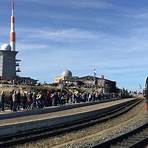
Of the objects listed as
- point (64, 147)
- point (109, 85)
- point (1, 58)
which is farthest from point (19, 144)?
point (1, 58)

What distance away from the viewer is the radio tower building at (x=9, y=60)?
140 metres

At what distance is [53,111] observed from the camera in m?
42.9

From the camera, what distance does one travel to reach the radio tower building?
139750mm

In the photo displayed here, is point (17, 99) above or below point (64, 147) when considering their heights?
above

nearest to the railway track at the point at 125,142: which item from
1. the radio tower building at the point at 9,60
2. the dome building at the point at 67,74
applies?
the radio tower building at the point at 9,60

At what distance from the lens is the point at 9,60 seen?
156375mm

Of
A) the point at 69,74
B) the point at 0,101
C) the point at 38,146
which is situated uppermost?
the point at 69,74

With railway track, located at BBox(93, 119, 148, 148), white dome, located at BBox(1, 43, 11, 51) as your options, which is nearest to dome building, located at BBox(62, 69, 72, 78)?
white dome, located at BBox(1, 43, 11, 51)

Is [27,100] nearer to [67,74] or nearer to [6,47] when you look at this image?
[6,47]

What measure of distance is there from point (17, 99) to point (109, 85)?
309 feet

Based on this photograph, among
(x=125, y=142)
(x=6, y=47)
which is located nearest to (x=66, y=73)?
(x=6, y=47)

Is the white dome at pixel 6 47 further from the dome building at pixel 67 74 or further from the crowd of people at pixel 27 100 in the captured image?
the crowd of people at pixel 27 100

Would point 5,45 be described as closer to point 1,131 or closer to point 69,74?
point 69,74

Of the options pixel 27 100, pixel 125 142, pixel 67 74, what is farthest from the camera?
pixel 67 74
